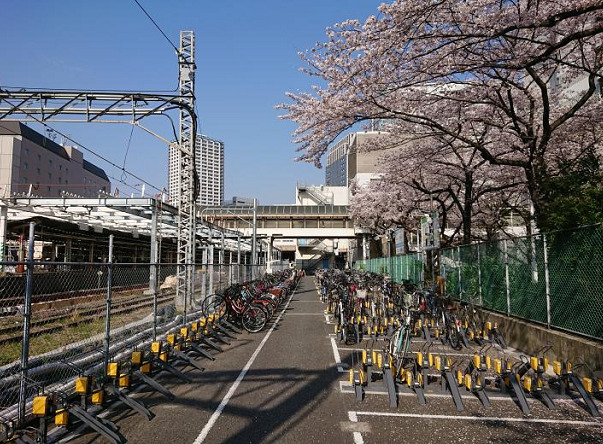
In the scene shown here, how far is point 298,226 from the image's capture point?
182 ft

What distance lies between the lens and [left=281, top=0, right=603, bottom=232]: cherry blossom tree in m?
7.59

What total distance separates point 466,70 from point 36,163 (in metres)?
71.1

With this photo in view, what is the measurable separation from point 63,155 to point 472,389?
266ft

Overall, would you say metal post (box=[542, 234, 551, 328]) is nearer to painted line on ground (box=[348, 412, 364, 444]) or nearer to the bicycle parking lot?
the bicycle parking lot

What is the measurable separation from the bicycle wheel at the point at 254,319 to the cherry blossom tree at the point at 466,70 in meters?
4.84

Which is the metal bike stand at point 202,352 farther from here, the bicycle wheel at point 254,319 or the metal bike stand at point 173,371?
the bicycle wheel at point 254,319

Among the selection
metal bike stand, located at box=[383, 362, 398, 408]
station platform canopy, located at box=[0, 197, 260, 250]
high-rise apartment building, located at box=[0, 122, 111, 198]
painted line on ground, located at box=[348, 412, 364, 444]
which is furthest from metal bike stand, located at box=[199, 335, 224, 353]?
high-rise apartment building, located at box=[0, 122, 111, 198]

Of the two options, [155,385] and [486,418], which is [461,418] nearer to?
[486,418]

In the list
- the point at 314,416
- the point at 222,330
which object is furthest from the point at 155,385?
the point at 222,330

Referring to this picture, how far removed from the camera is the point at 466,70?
9.15 m

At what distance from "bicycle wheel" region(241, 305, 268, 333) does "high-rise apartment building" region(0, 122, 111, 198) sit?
148 ft

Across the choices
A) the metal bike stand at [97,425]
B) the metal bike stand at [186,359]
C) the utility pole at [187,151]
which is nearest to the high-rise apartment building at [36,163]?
the utility pole at [187,151]

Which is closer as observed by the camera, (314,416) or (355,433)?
(355,433)

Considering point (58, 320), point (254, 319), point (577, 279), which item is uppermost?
point (577, 279)
